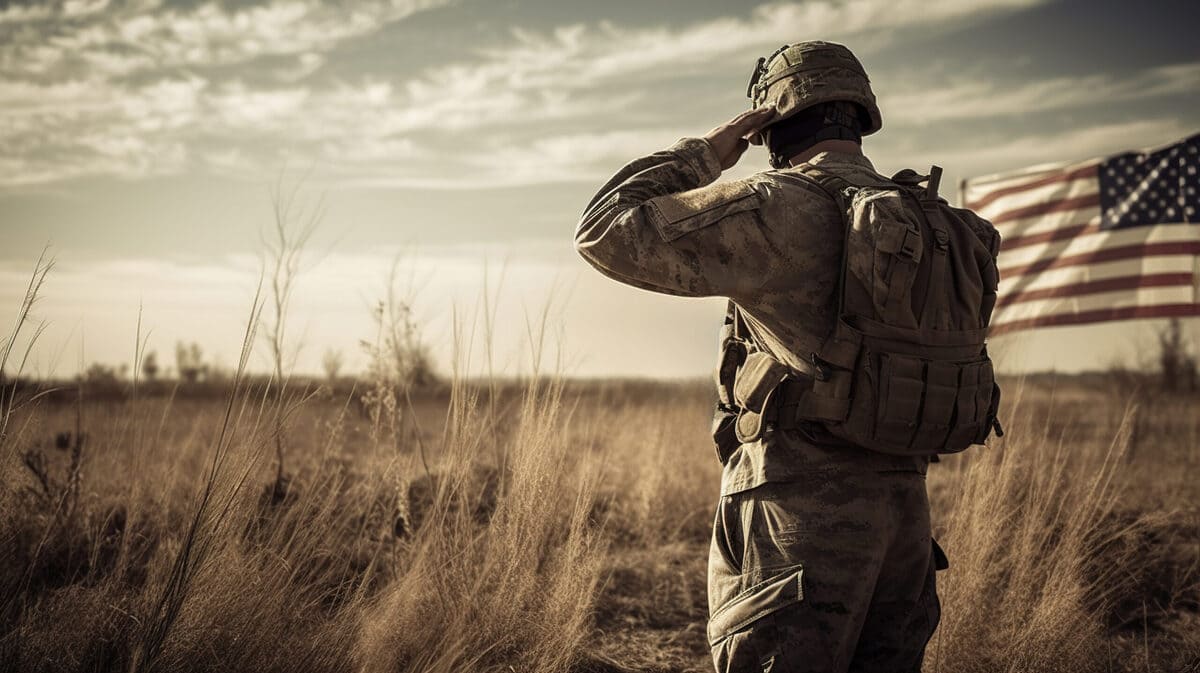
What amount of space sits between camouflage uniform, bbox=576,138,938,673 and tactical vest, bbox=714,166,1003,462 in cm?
→ 6

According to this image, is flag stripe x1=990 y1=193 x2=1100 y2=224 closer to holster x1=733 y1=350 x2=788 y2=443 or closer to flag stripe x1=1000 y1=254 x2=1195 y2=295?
flag stripe x1=1000 y1=254 x2=1195 y2=295

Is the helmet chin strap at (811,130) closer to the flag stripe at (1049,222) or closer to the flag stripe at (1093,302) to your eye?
the flag stripe at (1093,302)

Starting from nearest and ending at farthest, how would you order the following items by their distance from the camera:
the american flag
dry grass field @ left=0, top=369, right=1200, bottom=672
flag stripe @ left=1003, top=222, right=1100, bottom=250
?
1. dry grass field @ left=0, top=369, right=1200, bottom=672
2. the american flag
3. flag stripe @ left=1003, top=222, right=1100, bottom=250

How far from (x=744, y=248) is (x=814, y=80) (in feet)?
2.07

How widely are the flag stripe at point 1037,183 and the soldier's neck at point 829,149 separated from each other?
260 inches

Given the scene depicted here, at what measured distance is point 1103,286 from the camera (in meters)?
7.20

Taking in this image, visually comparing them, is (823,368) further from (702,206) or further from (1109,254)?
(1109,254)

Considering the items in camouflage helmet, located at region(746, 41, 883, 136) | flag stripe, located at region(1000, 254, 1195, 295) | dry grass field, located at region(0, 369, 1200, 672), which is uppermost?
flag stripe, located at region(1000, 254, 1195, 295)

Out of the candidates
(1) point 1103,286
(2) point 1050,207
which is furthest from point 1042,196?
(1) point 1103,286

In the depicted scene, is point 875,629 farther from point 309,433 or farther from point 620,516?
point 309,433

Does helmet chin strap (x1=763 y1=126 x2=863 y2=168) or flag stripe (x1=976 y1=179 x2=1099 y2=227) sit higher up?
flag stripe (x1=976 y1=179 x2=1099 y2=227)

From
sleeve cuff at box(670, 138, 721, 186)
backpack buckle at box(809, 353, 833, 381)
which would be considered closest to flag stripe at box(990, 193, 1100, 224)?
sleeve cuff at box(670, 138, 721, 186)

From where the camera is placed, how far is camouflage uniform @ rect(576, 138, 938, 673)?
1896 millimetres

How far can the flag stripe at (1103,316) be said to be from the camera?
6668mm
